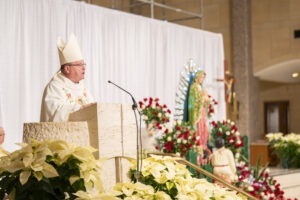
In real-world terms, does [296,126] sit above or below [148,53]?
below

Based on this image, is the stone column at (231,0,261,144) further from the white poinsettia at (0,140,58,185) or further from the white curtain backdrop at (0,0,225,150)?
the white poinsettia at (0,140,58,185)

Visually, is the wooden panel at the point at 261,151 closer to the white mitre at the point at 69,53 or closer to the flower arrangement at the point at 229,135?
the flower arrangement at the point at 229,135

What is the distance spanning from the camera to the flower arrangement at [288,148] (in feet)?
35.0

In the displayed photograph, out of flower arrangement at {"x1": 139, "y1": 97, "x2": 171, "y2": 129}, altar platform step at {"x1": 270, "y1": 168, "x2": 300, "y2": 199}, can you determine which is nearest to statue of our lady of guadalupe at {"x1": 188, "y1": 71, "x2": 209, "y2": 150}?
flower arrangement at {"x1": 139, "y1": 97, "x2": 171, "y2": 129}

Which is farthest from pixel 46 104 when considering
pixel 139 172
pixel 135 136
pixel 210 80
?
pixel 210 80

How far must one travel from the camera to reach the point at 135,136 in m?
3.76

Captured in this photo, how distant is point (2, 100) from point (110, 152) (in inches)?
151

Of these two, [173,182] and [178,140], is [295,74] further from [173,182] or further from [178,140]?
[173,182]

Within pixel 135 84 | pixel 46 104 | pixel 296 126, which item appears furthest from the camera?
pixel 296 126

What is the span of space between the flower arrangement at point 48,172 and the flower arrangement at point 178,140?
5.42m

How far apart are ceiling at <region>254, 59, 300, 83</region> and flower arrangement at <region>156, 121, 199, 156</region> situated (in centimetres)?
730

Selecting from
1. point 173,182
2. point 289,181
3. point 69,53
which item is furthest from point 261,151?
point 173,182

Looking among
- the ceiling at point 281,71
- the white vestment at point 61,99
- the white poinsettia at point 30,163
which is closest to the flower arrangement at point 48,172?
the white poinsettia at point 30,163

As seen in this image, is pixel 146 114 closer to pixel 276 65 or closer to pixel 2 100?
pixel 2 100
